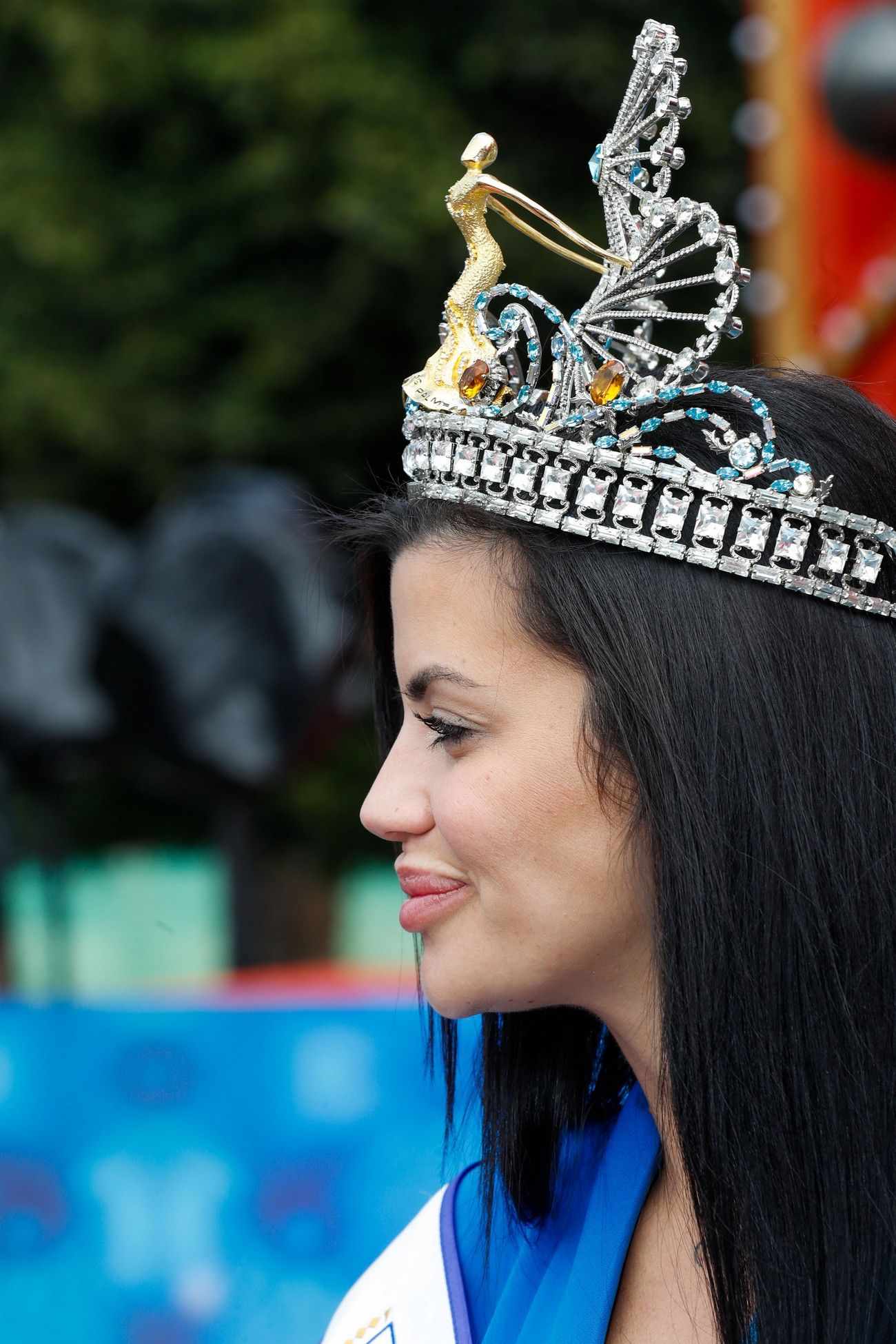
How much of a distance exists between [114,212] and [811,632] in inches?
242

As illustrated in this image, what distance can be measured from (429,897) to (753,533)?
Result: 40cm

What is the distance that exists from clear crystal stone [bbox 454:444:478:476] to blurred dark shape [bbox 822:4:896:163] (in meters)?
1.91

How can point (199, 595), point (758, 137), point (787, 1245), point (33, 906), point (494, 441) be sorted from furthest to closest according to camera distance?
point (33, 906) < point (199, 595) < point (758, 137) < point (494, 441) < point (787, 1245)

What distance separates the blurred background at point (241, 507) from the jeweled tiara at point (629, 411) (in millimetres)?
263

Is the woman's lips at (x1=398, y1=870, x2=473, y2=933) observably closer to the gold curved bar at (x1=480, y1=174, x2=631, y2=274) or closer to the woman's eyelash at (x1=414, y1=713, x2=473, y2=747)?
the woman's eyelash at (x1=414, y1=713, x2=473, y2=747)

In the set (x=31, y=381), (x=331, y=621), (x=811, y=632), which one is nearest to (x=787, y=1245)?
(x=811, y=632)

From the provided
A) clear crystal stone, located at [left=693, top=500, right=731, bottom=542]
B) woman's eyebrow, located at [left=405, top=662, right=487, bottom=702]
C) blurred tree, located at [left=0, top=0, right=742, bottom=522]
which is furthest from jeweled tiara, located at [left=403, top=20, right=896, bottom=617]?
blurred tree, located at [left=0, top=0, right=742, bottom=522]

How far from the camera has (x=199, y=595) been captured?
3926mm

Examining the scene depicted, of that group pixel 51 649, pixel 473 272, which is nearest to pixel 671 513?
pixel 473 272

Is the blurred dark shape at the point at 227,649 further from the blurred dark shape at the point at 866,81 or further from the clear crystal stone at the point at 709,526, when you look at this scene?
the clear crystal stone at the point at 709,526

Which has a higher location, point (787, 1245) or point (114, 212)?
point (114, 212)

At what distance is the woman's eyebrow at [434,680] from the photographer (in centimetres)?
124

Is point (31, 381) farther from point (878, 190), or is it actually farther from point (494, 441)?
point (494, 441)

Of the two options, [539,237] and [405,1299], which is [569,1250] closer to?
[405,1299]
